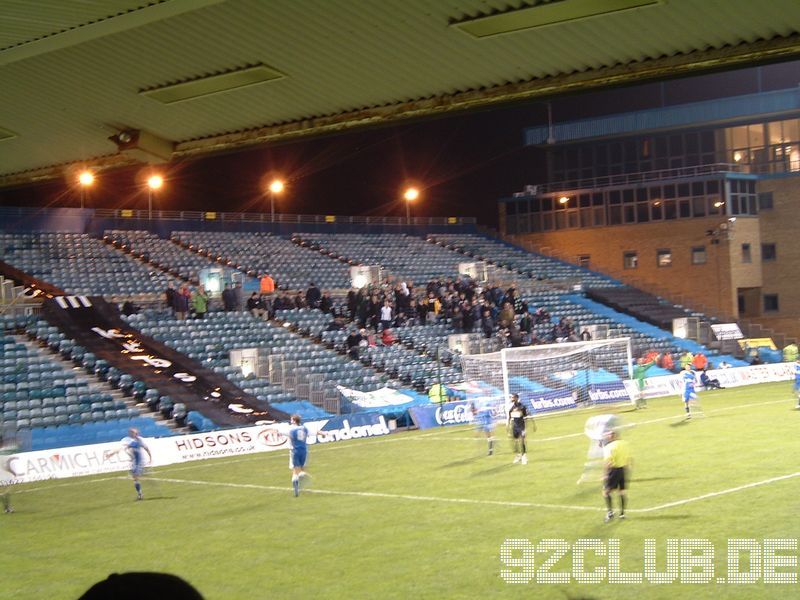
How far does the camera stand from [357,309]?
143 ft

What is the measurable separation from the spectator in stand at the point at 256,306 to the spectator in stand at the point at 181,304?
3278 millimetres

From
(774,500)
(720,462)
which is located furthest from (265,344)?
(774,500)

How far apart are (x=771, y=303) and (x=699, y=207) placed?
721 centimetres

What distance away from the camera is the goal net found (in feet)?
129

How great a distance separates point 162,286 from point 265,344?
6127mm

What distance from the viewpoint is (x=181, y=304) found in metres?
38.4

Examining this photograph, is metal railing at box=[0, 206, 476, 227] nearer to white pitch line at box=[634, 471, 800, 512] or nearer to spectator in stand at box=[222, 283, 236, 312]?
spectator in stand at box=[222, 283, 236, 312]

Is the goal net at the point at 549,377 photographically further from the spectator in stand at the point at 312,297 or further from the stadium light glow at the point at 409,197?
the stadium light glow at the point at 409,197

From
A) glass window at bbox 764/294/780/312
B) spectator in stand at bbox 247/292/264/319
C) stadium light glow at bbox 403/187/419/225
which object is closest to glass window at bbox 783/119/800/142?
glass window at bbox 764/294/780/312

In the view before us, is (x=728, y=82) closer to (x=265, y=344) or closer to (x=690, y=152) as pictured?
(x=690, y=152)

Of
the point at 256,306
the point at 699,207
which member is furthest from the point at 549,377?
the point at 699,207

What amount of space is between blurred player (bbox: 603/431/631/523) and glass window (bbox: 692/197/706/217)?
44.0 m

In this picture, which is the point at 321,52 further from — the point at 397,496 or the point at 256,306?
the point at 256,306

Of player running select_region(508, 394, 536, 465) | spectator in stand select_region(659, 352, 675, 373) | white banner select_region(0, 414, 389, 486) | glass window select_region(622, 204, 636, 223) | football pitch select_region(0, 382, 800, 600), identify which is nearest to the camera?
football pitch select_region(0, 382, 800, 600)
